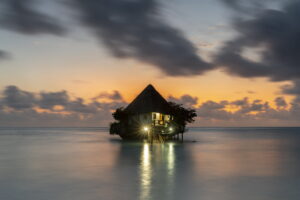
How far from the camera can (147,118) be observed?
6050 cm

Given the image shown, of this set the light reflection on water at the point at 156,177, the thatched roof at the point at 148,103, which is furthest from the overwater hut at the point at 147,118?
the light reflection on water at the point at 156,177

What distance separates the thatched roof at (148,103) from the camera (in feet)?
198

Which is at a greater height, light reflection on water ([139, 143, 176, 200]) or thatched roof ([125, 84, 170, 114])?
thatched roof ([125, 84, 170, 114])

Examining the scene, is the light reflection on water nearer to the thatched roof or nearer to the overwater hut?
the overwater hut

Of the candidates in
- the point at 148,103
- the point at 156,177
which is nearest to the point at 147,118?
the point at 148,103

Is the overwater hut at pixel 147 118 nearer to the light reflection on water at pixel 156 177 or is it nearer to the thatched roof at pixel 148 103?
the thatched roof at pixel 148 103

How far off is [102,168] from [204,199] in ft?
45.1

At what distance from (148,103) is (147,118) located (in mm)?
2874

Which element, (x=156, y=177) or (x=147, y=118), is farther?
(x=147, y=118)

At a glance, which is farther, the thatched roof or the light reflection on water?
the thatched roof

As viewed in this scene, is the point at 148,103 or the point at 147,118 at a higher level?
the point at 148,103

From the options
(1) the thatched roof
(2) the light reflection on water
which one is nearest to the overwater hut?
(1) the thatched roof

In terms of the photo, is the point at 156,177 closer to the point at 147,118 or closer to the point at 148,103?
the point at 147,118

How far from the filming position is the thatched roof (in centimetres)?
6034
